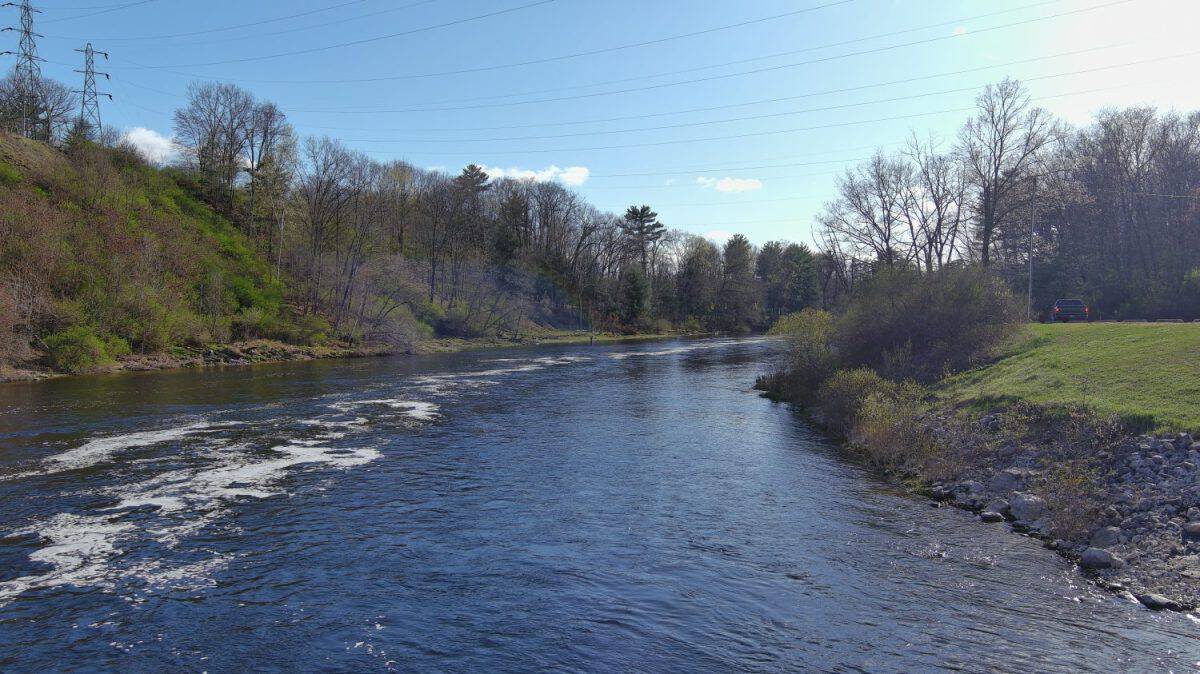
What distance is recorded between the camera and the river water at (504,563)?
7719 mm

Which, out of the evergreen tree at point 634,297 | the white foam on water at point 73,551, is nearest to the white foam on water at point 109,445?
the white foam on water at point 73,551

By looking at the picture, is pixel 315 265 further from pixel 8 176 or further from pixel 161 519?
pixel 161 519

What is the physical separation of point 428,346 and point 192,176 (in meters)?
34.0

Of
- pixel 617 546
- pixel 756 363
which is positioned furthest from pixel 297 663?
pixel 756 363

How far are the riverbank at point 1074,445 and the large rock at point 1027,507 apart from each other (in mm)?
25

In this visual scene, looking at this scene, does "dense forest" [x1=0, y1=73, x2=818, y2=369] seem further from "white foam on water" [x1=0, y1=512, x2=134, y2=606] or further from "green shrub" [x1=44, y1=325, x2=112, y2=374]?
"white foam on water" [x1=0, y1=512, x2=134, y2=606]

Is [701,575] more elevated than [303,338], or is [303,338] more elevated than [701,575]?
[303,338]

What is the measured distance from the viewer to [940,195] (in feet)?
174

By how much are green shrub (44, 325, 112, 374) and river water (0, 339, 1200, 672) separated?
49.1 feet

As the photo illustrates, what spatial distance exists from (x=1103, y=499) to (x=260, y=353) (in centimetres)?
4732

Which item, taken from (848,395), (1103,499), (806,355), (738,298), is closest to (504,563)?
(1103,499)

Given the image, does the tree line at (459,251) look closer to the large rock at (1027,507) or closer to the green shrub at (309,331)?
the green shrub at (309,331)

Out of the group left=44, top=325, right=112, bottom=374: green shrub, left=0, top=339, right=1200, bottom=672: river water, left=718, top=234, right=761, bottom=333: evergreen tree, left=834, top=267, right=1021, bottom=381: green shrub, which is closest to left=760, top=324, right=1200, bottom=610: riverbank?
left=0, top=339, right=1200, bottom=672: river water

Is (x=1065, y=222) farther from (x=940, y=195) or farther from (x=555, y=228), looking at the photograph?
(x=555, y=228)
